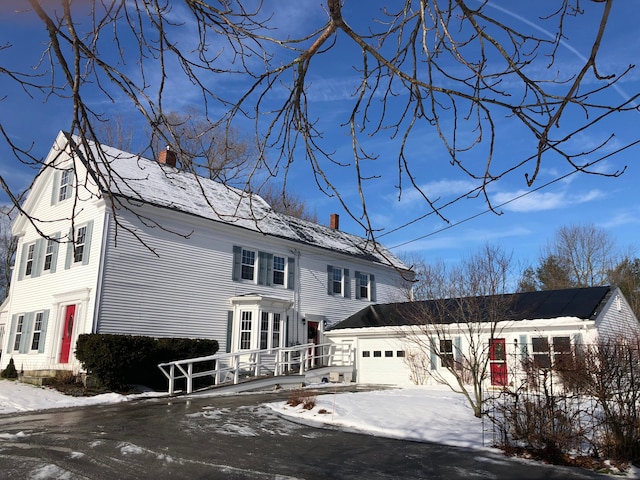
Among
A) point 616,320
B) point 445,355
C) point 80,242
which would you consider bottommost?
point 445,355

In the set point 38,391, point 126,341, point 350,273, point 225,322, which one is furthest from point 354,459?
point 350,273

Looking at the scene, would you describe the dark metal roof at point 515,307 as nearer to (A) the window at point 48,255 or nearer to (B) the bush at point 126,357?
(B) the bush at point 126,357

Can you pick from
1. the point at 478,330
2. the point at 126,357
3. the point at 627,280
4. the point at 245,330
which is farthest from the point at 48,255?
the point at 627,280

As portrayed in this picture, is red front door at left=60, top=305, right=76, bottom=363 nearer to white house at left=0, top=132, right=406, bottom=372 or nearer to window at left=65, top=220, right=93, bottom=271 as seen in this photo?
white house at left=0, top=132, right=406, bottom=372

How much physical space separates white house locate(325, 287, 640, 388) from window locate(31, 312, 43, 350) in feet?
39.3

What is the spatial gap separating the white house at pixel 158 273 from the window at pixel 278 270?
6 cm

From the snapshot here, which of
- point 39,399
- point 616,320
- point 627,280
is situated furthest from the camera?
point 627,280

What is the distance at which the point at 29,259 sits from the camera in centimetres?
2170

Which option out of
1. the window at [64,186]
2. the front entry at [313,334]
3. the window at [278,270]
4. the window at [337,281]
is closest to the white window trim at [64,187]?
the window at [64,186]

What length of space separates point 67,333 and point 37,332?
7.18ft

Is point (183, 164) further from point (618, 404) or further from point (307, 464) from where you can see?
point (618, 404)

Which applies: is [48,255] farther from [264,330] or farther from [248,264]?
[264,330]

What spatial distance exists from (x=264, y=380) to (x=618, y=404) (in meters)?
12.9

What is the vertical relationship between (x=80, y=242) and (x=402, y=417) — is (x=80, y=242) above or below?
above
